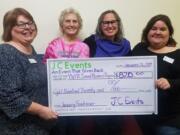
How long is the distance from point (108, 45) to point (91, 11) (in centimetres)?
45

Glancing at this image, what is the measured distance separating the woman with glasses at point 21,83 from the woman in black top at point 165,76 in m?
0.79

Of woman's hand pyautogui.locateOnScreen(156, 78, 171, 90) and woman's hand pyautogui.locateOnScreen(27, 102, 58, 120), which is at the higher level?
woman's hand pyautogui.locateOnScreen(156, 78, 171, 90)

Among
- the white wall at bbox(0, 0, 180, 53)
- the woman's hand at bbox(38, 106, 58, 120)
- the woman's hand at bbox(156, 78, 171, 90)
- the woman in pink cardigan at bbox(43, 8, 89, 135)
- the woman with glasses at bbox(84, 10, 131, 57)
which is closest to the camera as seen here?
the woman's hand at bbox(38, 106, 58, 120)

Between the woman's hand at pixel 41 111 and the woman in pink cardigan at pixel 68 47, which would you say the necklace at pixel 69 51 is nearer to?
the woman in pink cardigan at pixel 68 47

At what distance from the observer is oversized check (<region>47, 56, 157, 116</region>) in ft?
7.04

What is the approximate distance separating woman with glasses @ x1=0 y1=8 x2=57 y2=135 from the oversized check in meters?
0.15

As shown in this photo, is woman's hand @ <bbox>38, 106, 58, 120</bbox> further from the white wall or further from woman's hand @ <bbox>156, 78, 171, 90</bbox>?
the white wall

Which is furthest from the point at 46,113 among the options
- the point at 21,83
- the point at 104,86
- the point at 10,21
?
the point at 10,21

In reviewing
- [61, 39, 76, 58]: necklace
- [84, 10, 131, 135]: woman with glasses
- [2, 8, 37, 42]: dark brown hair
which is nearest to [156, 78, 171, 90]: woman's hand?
[84, 10, 131, 135]: woman with glasses

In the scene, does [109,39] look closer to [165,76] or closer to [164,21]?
[164,21]

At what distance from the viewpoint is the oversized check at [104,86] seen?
7.04 feet

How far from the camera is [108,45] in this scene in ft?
8.43

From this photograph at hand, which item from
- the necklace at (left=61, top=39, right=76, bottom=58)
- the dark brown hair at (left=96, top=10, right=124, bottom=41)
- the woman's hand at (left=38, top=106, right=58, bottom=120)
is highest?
the dark brown hair at (left=96, top=10, right=124, bottom=41)

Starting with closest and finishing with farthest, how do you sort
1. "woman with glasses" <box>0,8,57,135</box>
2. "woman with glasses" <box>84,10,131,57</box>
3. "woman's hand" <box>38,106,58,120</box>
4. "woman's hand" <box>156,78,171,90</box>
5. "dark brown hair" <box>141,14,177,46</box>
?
"woman with glasses" <box>0,8,57,135</box>
"woman's hand" <box>38,106,58,120</box>
"woman's hand" <box>156,78,171,90</box>
"dark brown hair" <box>141,14,177,46</box>
"woman with glasses" <box>84,10,131,57</box>
